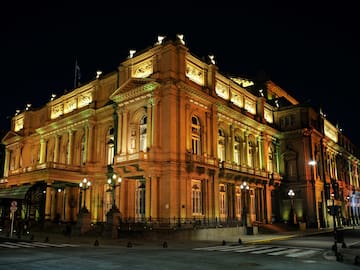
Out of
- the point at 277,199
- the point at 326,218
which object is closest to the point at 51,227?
the point at 277,199

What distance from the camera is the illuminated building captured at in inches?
1352

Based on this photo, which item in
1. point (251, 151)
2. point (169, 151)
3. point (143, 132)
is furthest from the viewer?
point (251, 151)

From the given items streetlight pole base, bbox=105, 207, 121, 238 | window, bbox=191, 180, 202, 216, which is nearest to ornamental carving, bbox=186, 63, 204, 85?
window, bbox=191, 180, 202, 216

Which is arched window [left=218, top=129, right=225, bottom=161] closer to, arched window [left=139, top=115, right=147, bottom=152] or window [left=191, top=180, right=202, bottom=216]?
window [left=191, top=180, right=202, bottom=216]

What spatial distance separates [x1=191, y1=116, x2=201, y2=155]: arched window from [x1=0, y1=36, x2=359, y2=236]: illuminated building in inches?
4.2

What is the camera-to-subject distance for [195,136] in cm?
3794

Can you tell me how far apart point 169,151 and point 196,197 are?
19.8 ft

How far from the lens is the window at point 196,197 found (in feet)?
117

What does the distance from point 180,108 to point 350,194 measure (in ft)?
170

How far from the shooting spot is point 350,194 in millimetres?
71625

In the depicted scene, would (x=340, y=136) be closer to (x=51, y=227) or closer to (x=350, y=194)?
(x=350, y=194)

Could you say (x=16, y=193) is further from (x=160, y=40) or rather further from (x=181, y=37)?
(x=181, y=37)

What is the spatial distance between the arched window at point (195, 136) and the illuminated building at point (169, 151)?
4.2 inches

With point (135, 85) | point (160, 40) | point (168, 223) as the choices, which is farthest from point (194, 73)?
point (168, 223)
